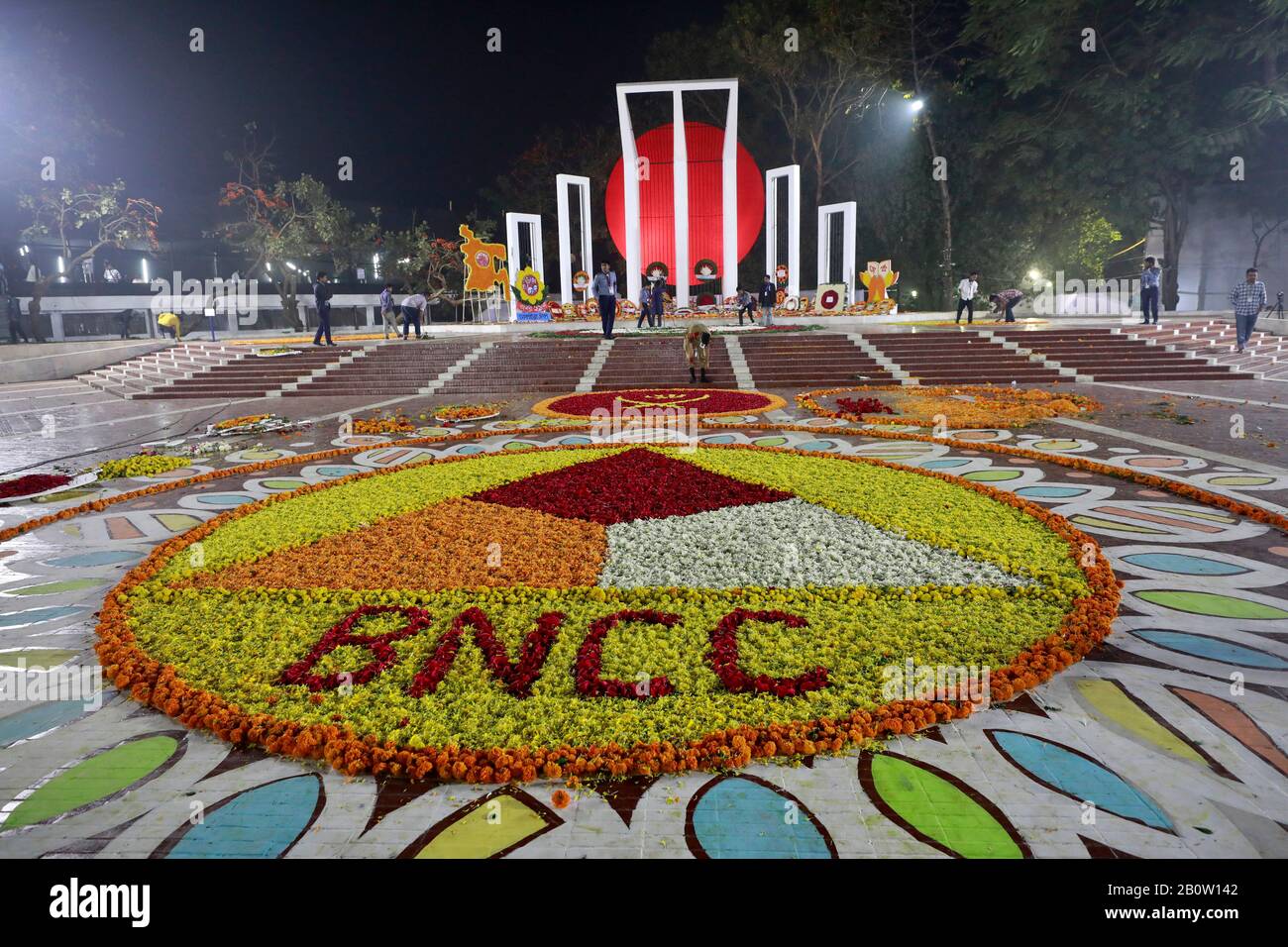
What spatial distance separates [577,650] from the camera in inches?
136

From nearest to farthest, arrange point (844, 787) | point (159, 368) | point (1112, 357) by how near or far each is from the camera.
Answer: point (844, 787), point (1112, 357), point (159, 368)

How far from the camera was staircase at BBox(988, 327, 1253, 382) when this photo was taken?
14.1 m

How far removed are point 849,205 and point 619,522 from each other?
1953 centimetres

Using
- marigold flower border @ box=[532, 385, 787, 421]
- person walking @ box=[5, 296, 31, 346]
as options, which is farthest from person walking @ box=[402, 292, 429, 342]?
person walking @ box=[5, 296, 31, 346]

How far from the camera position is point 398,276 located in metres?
35.7

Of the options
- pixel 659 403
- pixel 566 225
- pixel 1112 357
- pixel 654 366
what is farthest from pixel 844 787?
pixel 566 225

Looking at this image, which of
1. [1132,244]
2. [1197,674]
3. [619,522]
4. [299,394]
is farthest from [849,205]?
[1197,674]

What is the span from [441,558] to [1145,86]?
926 inches

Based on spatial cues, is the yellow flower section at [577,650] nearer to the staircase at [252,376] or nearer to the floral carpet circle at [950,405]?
the floral carpet circle at [950,405]

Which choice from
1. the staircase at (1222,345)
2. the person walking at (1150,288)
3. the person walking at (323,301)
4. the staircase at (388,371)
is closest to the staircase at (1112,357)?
the staircase at (1222,345)

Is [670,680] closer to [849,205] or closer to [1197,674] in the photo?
[1197,674]

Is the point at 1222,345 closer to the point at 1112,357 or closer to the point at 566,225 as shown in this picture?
the point at 1112,357

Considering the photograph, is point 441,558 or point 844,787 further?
point 441,558

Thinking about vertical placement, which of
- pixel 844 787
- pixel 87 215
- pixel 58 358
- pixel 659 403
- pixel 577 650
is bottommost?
pixel 844 787
